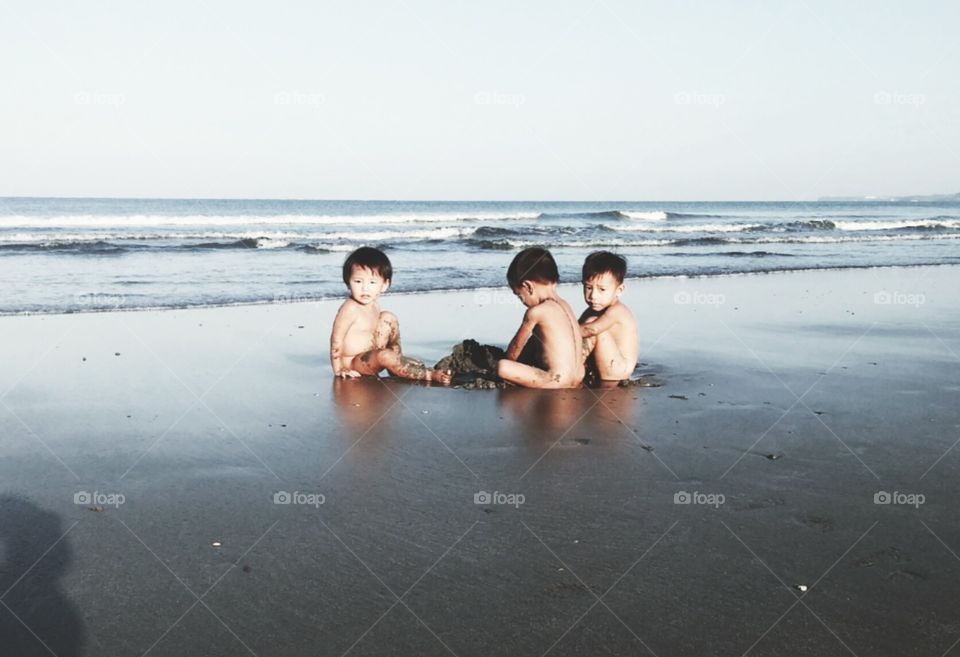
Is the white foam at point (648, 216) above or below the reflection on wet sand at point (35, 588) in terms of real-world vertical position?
above

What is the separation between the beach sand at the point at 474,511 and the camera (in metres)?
2.70

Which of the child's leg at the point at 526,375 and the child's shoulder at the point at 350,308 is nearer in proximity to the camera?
the child's leg at the point at 526,375

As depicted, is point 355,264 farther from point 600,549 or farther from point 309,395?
point 600,549

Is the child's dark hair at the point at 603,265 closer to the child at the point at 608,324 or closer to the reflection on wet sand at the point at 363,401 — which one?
the child at the point at 608,324

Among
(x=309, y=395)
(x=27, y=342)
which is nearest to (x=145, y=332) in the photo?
(x=27, y=342)

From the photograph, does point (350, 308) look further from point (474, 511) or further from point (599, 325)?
point (474, 511)

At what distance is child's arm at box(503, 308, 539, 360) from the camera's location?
6.18m

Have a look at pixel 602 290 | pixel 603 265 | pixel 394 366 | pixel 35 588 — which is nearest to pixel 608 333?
pixel 602 290

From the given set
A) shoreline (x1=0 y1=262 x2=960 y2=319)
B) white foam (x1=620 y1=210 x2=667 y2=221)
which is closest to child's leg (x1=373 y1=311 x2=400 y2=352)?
shoreline (x1=0 y1=262 x2=960 y2=319)

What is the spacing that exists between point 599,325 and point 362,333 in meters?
1.76

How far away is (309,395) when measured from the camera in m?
5.96

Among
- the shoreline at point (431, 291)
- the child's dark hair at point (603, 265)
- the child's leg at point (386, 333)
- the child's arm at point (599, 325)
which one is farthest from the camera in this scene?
the shoreline at point (431, 291)

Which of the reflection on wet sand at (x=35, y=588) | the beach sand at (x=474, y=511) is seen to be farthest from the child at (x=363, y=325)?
the reflection on wet sand at (x=35, y=588)

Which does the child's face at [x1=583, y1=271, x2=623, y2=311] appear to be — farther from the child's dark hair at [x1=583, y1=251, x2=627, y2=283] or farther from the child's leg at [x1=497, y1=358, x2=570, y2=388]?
the child's leg at [x1=497, y1=358, x2=570, y2=388]
